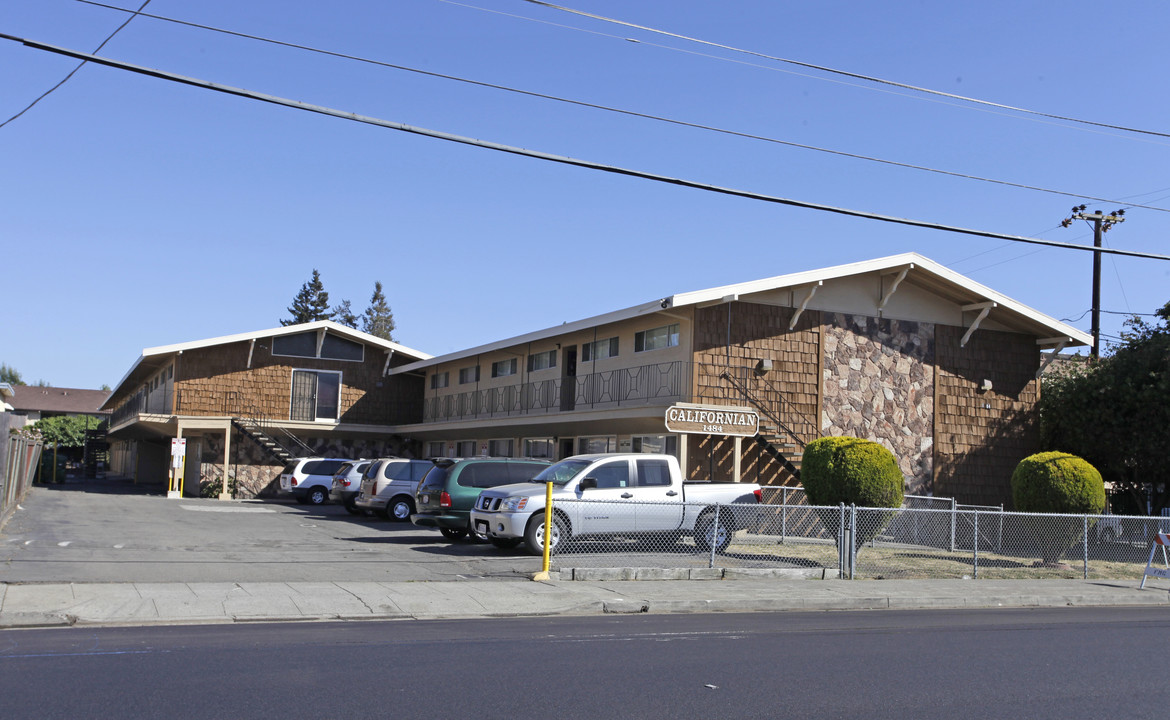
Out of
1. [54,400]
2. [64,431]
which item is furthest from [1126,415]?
[54,400]

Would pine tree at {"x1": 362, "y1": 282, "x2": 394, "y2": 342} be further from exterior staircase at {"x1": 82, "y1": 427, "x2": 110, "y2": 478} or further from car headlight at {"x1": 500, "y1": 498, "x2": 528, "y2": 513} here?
car headlight at {"x1": 500, "y1": 498, "x2": 528, "y2": 513}

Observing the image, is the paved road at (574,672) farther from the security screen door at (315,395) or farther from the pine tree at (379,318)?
the pine tree at (379,318)

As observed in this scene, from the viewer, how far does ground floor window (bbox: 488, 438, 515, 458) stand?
35562 millimetres

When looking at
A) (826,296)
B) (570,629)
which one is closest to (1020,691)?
(570,629)

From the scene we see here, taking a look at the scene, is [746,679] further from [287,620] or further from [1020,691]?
[287,620]

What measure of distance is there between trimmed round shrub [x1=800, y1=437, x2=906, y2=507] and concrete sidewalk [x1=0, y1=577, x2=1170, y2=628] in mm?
2253

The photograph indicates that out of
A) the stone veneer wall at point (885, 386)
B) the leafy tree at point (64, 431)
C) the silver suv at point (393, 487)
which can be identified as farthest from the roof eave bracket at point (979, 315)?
the leafy tree at point (64, 431)

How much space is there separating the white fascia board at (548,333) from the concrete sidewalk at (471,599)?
1017cm

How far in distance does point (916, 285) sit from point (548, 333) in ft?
36.0

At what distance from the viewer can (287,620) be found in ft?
35.5

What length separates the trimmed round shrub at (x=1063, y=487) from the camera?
64.5 ft

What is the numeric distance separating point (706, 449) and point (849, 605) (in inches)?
441

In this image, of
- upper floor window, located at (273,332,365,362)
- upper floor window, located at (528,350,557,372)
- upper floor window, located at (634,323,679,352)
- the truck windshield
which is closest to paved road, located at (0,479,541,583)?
the truck windshield

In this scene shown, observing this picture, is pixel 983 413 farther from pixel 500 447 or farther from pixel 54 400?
pixel 54 400
